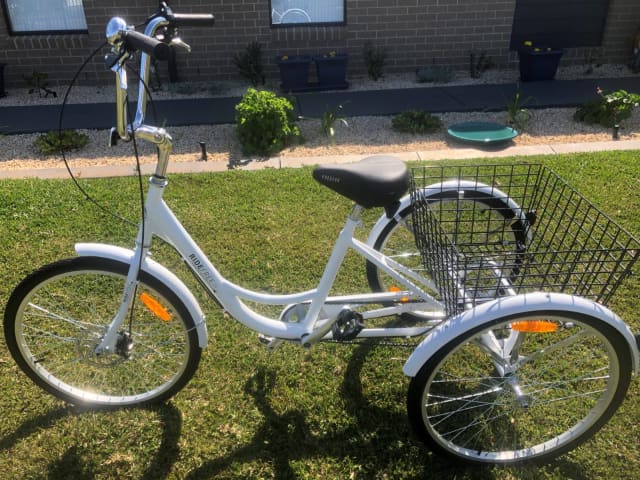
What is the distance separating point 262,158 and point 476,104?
2.98 meters

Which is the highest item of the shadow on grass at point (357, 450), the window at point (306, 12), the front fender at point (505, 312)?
the window at point (306, 12)

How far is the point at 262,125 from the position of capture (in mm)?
5062

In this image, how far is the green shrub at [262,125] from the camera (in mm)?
5070

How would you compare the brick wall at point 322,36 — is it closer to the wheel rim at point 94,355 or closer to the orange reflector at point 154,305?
the wheel rim at point 94,355

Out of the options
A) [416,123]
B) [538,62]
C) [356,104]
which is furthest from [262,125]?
[538,62]

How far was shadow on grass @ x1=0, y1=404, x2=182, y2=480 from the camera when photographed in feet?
6.91

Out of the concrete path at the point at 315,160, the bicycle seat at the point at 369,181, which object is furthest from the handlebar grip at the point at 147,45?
the concrete path at the point at 315,160

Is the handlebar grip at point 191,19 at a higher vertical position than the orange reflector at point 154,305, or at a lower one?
higher

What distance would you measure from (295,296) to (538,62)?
648cm

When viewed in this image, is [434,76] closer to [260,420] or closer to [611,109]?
[611,109]

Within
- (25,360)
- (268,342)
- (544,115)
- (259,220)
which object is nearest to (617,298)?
(268,342)

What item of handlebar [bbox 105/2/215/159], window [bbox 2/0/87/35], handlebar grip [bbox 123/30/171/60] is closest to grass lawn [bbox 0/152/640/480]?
handlebar [bbox 105/2/215/159]

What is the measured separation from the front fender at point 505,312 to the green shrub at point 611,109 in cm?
461

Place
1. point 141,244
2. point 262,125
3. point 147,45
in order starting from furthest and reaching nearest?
point 262,125 → point 141,244 → point 147,45
